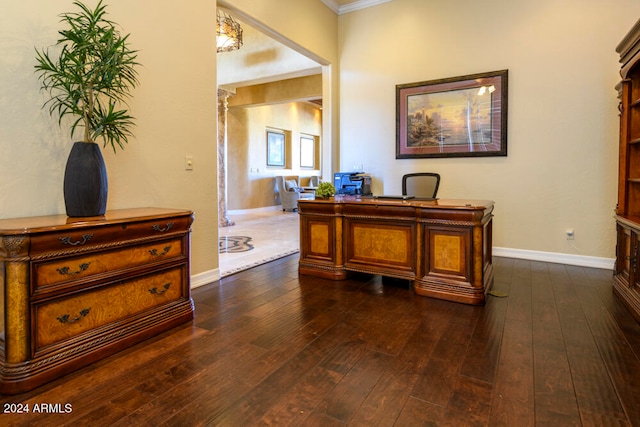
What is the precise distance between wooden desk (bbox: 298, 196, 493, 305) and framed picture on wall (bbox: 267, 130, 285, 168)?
698 centimetres

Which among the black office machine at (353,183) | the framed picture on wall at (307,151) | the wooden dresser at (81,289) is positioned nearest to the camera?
the wooden dresser at (81,289)

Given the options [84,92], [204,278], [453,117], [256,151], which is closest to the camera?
[84,92]

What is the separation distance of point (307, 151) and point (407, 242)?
367 inches

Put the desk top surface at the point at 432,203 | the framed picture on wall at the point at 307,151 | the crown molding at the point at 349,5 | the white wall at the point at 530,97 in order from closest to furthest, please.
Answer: the desk top surface at the point at 432,203
the white wall at the point at 530,97
the crown molding at the point at 349,5
the framed picture on wall at the point at 307,151

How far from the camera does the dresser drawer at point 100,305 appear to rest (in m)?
1.73

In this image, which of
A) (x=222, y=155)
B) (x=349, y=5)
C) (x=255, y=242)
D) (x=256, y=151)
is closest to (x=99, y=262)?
(x=255, y=242)

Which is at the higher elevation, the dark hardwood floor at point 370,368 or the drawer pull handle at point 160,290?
the drawer pull handle at point 160,290

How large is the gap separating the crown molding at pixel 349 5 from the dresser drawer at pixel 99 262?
4.50 meters

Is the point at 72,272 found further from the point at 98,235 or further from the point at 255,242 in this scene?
the point at 255,242

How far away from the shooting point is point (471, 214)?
2.76m

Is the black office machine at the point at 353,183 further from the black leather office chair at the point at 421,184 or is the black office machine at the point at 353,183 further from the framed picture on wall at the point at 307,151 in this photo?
the framed picture on wall at the point at 307,151

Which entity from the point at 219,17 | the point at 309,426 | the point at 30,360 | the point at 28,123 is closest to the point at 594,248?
the point at 309,426

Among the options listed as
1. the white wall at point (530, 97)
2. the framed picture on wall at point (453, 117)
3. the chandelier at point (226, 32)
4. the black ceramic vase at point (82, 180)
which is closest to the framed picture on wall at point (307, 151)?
the chandelier at point (226, 32)

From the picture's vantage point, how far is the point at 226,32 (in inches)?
209
